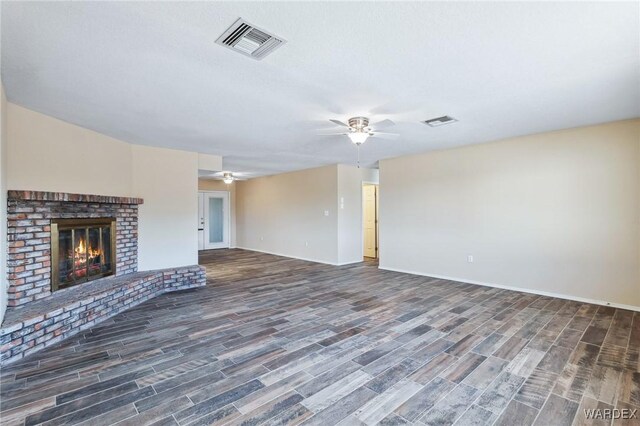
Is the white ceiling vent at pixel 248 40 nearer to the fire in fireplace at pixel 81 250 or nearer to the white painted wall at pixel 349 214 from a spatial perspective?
the fire in fireplace at pixel 81 250

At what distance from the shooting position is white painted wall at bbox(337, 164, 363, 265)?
24.1ft

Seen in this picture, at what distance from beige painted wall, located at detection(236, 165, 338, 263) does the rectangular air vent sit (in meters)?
3.46

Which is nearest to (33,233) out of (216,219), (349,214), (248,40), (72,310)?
(72,310)

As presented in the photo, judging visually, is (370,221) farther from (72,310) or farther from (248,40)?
(248,40)

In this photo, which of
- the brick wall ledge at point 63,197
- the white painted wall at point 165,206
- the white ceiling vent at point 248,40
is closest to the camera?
the white ceiling vent at point 248,40

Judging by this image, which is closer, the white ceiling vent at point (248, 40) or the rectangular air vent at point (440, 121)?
the white ceiling vent at point (248, 40)

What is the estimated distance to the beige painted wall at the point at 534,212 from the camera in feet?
13.1

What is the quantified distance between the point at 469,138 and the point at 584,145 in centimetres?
145

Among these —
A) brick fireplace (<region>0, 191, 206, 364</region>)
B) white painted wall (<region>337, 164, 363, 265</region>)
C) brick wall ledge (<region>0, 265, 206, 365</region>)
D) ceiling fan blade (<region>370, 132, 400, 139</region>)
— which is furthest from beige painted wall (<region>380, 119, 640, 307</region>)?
brick fireplace (<region>0, 191, 206, 364</region>)

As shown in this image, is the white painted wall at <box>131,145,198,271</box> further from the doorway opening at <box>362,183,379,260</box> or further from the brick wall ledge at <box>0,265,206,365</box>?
the doorway opening at <box>362,183,379,260</box>

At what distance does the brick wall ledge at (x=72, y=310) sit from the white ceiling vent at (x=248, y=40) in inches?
118

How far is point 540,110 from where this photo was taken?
11.5 ft

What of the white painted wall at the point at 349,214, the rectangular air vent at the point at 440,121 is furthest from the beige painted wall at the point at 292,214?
the rectangular air vent at the point at 440,121

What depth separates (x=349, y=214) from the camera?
7.54 m
